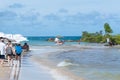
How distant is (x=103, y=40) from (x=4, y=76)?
83.5m

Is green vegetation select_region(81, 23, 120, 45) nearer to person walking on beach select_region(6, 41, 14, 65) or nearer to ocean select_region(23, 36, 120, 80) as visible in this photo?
ocean select_region(23, 36, 120, 80)

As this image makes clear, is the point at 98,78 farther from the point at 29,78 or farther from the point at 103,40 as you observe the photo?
the point at 103,40

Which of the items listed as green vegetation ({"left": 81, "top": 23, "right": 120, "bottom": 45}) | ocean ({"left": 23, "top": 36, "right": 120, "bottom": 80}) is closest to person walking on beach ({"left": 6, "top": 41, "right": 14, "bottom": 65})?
ocean ({"left": 23, "top": 36, "right": 120, "bottom": 80})

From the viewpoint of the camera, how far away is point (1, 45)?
25516mm

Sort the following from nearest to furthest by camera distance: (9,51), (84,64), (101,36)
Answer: (9,51)
(84,64)
(101,36)

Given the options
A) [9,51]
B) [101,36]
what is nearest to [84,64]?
[9,51]

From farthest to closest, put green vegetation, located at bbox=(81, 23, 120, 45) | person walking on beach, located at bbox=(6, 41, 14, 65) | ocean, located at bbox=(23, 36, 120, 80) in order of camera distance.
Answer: green vegetation, located at bbox=(81, 23, 120, 45) → person walking on beach, located at bbox=(6, 41, 14, 65) → ocean, located at bbox=(23, 36, 120, 80)

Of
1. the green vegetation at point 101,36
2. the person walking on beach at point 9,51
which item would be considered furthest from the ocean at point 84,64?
the green vegetation at point 101,36

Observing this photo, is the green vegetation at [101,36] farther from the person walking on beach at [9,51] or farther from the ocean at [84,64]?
the person walking on beach at [9,51]

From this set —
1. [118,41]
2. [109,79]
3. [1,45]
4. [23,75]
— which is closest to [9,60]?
[1,45]

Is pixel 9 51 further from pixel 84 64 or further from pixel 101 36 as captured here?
pixel 101 36

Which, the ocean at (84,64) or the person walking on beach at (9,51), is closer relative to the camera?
the ocean at (84,64)

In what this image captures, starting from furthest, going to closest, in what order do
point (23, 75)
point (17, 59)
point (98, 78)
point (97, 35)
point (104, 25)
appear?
point (97, 35)
point (104, 25)
point (17, 59)
point (98, 78)
point (23, 75)

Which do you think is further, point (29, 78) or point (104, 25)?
point (104, 25)
